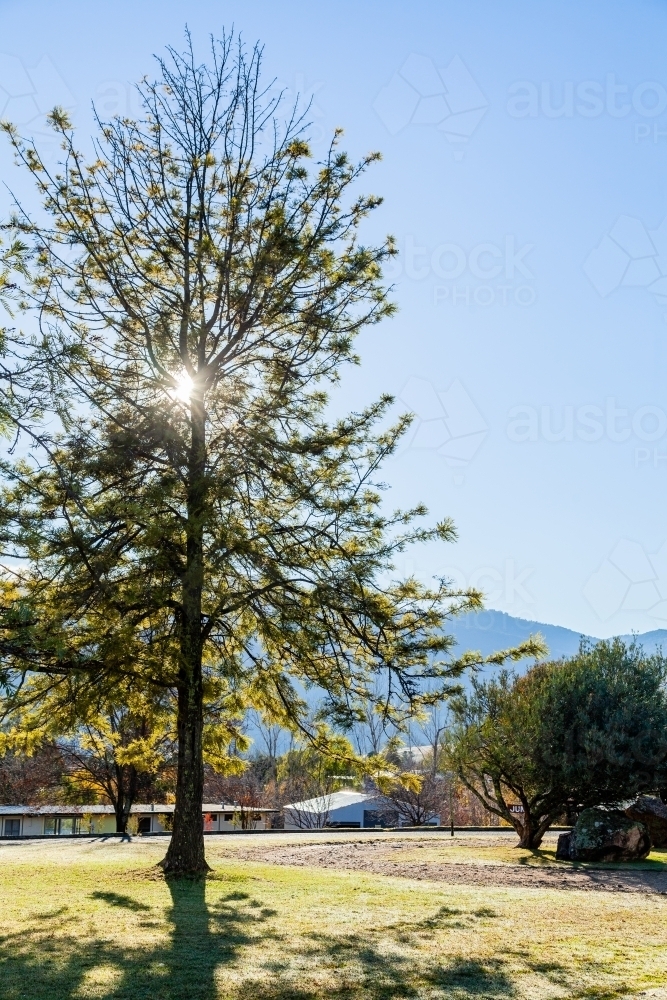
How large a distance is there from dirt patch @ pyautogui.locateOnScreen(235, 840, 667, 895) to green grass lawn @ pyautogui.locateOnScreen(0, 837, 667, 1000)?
1.13m

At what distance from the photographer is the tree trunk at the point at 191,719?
12305 mm

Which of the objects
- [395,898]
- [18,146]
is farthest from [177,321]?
[395,898]

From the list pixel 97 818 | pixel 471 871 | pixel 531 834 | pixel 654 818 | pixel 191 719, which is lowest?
pixel 97 818

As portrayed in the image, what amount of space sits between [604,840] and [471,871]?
456cm

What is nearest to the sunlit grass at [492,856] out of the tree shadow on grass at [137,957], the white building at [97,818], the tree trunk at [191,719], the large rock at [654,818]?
the large rock at [654,818]

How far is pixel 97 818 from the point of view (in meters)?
40.7

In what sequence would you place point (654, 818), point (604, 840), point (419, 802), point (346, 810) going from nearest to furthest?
point (604, 840) → point (654, 818) → point (419, 802) → point (346, 810)

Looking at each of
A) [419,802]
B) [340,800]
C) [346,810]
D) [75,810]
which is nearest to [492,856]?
[419,802]

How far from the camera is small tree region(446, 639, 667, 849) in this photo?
18.7m

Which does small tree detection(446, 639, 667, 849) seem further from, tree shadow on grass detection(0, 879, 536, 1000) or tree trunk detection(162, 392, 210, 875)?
tree shadow on grass detection(0, 879, 536, 1000)

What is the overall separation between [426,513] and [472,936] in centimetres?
581

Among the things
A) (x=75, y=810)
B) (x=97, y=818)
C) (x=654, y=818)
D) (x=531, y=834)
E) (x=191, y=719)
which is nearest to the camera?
(x=191, y=719)

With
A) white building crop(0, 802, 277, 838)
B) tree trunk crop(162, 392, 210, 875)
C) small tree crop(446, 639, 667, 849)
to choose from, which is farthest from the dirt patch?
white building crop(0, 802, 277, 838)

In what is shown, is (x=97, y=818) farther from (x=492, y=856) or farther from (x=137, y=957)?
(x=137, y=957)
